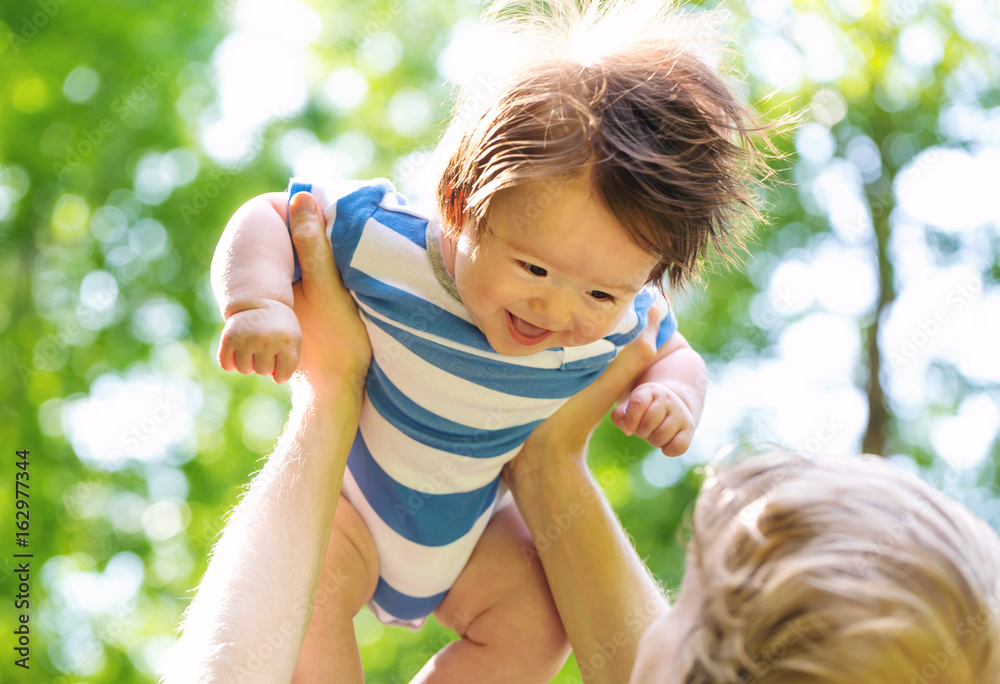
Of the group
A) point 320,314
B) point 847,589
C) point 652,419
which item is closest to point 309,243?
point 320,314

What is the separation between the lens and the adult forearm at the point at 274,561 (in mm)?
949

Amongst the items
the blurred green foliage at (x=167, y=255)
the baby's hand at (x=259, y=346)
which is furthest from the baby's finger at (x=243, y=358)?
the blurred green foliage at (x=167, y=255)

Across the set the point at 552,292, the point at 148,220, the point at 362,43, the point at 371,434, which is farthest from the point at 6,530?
the point at 552,292

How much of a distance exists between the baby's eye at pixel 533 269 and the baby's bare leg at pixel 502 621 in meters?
0.52

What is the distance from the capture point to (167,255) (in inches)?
255

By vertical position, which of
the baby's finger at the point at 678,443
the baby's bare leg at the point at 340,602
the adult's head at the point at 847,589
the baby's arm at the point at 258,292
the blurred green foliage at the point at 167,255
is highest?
the adult's head at the point at 847,589

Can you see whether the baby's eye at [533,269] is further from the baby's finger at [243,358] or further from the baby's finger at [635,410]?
the baby's finger at [243,358]

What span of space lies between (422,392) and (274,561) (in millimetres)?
351

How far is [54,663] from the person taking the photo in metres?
5.66

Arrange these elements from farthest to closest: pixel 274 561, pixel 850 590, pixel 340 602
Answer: pixel 340 602, pixel 274 561, pixel 850 590

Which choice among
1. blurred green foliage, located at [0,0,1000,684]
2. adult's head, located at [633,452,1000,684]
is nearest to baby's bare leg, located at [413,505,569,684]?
adult's head, located at [633,452,1000,684]

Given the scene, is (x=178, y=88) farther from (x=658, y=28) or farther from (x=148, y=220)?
(x=658, y=28)

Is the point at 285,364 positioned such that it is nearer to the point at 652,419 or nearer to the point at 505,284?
the point at 505,284

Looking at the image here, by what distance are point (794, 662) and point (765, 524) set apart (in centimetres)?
11
